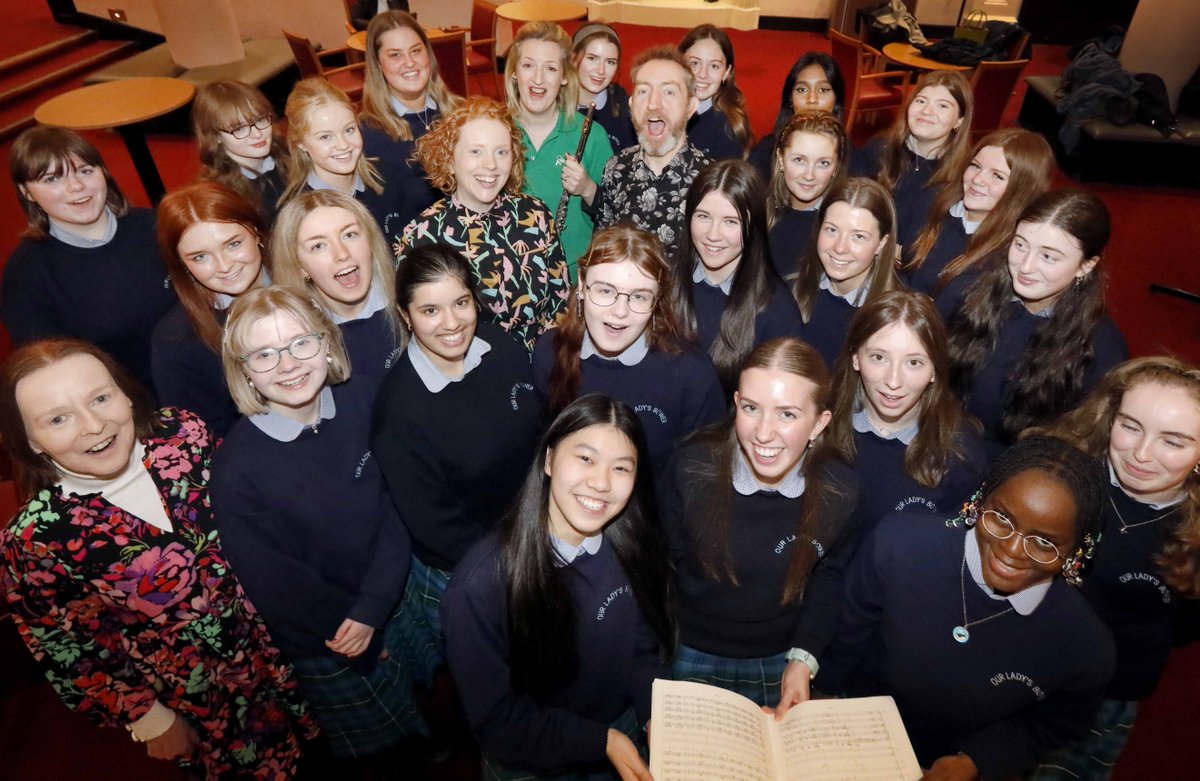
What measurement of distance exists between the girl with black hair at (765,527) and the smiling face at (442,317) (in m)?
0.77

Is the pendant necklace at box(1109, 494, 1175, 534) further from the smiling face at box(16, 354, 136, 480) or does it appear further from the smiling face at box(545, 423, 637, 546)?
the smiling face at box(16, 354, 136, 480)

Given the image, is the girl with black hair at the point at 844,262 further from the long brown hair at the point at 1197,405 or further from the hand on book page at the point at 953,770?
the hand on book page at the point at 953,770

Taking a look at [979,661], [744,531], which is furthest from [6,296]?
[979,661]

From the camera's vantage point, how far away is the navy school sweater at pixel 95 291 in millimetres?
2629

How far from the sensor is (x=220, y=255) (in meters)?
2.37

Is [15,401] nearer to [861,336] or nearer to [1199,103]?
[861,336]

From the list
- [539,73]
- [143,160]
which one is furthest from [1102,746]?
[143,160]

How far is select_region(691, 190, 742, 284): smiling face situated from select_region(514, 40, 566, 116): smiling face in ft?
4.46

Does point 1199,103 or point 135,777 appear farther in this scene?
point 1199,103

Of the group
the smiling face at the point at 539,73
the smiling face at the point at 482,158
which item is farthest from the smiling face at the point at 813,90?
the smiling face at the point at 482,158

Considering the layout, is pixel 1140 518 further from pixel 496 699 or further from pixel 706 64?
pixel 706 64

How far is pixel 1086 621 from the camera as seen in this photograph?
1634 mm

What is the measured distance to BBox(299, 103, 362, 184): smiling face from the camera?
298cm

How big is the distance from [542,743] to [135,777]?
1.86 metres
